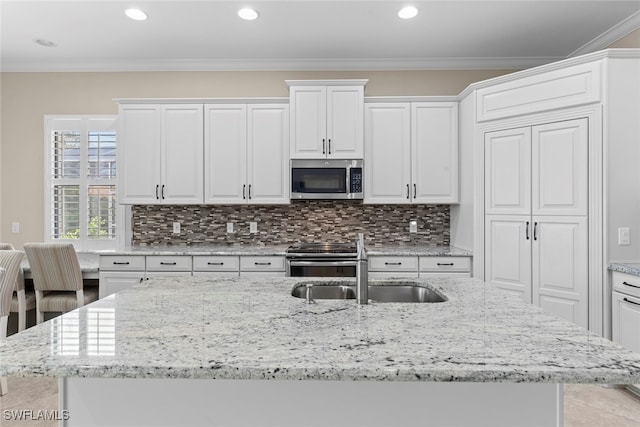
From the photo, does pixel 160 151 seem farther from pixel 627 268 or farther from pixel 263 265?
pixel 627 268

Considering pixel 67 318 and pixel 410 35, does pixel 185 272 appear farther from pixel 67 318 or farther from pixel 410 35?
pixel 410 35

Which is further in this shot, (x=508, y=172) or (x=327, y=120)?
(x=327, y=120)

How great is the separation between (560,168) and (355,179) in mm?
1728

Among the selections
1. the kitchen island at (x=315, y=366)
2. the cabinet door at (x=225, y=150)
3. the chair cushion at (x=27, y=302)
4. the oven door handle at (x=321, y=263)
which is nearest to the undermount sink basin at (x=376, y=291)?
the kitchen island at (x=315, y=366)

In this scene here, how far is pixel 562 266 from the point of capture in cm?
300

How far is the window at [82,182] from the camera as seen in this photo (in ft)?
13.9

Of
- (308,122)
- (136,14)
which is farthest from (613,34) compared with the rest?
(136,14)

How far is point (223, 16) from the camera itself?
125 inches

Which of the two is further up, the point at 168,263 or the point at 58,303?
the point at 168,263

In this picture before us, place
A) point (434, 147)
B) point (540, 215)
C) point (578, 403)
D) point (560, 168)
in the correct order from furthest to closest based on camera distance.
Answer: point (434, 147) → point (540, 215) → point (560, 168) → point (578, 403)

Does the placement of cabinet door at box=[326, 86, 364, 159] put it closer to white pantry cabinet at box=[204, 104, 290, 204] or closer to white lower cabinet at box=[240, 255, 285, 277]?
white pantry cabinet at box=[204, 104, 290, 204]

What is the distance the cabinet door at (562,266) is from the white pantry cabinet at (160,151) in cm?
315

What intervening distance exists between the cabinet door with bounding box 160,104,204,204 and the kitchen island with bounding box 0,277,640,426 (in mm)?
2626

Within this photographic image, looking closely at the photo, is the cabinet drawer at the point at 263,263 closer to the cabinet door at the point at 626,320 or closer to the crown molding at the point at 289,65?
the crown molding at the point at 289,65
